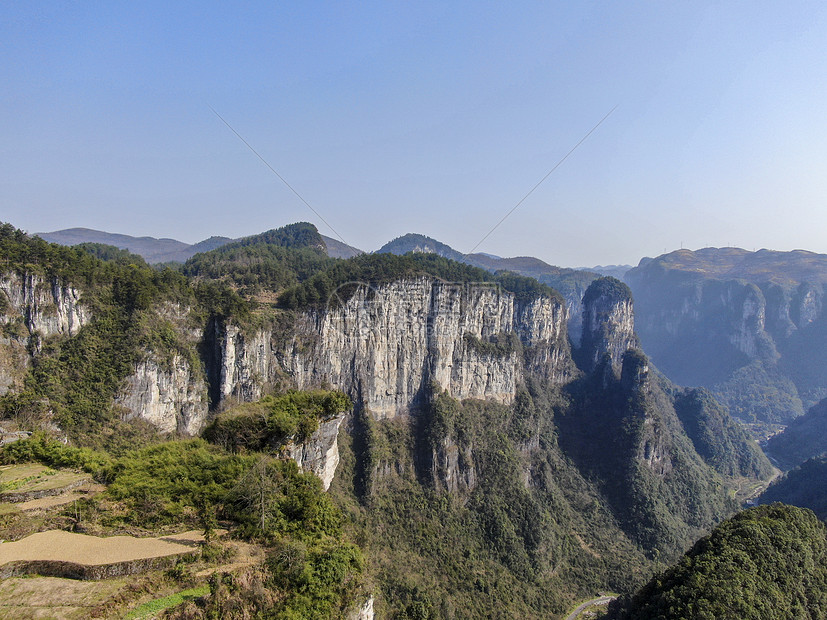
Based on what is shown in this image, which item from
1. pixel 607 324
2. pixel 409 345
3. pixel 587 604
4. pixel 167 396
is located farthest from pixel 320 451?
pixel 607 324

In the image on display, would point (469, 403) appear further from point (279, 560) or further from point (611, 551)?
point (279, 560)

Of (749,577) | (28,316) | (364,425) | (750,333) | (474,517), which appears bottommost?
(474,517)

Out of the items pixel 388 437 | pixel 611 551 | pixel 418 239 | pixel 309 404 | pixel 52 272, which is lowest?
pixel 611 551

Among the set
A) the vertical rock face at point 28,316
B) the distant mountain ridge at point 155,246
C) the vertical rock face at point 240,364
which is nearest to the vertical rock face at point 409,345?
the vertical rock face at point 240,364

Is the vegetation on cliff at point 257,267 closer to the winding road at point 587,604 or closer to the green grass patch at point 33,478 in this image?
the green grass patch at point 33,478

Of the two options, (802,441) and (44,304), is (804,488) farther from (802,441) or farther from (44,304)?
(44,304)

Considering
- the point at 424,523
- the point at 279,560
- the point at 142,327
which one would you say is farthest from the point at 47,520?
the point at 424,523
